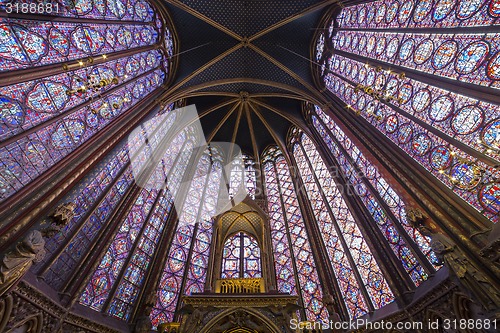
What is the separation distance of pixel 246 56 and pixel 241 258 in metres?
11.3

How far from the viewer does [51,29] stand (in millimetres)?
7633

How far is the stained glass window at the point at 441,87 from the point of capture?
19.9 ft

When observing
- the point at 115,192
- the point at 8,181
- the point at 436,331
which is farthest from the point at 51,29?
the point at 436,331

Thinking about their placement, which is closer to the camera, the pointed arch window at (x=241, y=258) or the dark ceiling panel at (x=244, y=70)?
the pointed arch window at (x=241, y=258)

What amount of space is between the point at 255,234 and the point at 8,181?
864 cm

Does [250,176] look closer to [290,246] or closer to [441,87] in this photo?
[290,246]

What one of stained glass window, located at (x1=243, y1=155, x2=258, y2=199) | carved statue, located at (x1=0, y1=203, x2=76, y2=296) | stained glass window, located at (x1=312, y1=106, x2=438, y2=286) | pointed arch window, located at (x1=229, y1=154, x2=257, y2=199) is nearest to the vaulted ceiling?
stained glass window, located at (x1=243, y1=155, x2=258, y2=199)

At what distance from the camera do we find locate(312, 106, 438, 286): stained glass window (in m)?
7.77

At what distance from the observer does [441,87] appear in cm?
718

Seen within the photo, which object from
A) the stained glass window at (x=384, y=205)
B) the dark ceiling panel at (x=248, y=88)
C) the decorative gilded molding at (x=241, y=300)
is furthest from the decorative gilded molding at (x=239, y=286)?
the dark ceiling panel at (x=248, y=88)

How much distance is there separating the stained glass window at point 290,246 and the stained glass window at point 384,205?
3.80m

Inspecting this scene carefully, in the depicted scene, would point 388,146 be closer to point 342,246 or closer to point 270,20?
point 342,246

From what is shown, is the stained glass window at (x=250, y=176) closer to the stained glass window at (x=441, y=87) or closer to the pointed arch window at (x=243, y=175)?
the pointed arch window at (x=243, y=175)

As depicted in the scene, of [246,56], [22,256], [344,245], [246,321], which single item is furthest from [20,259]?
[246,56]
